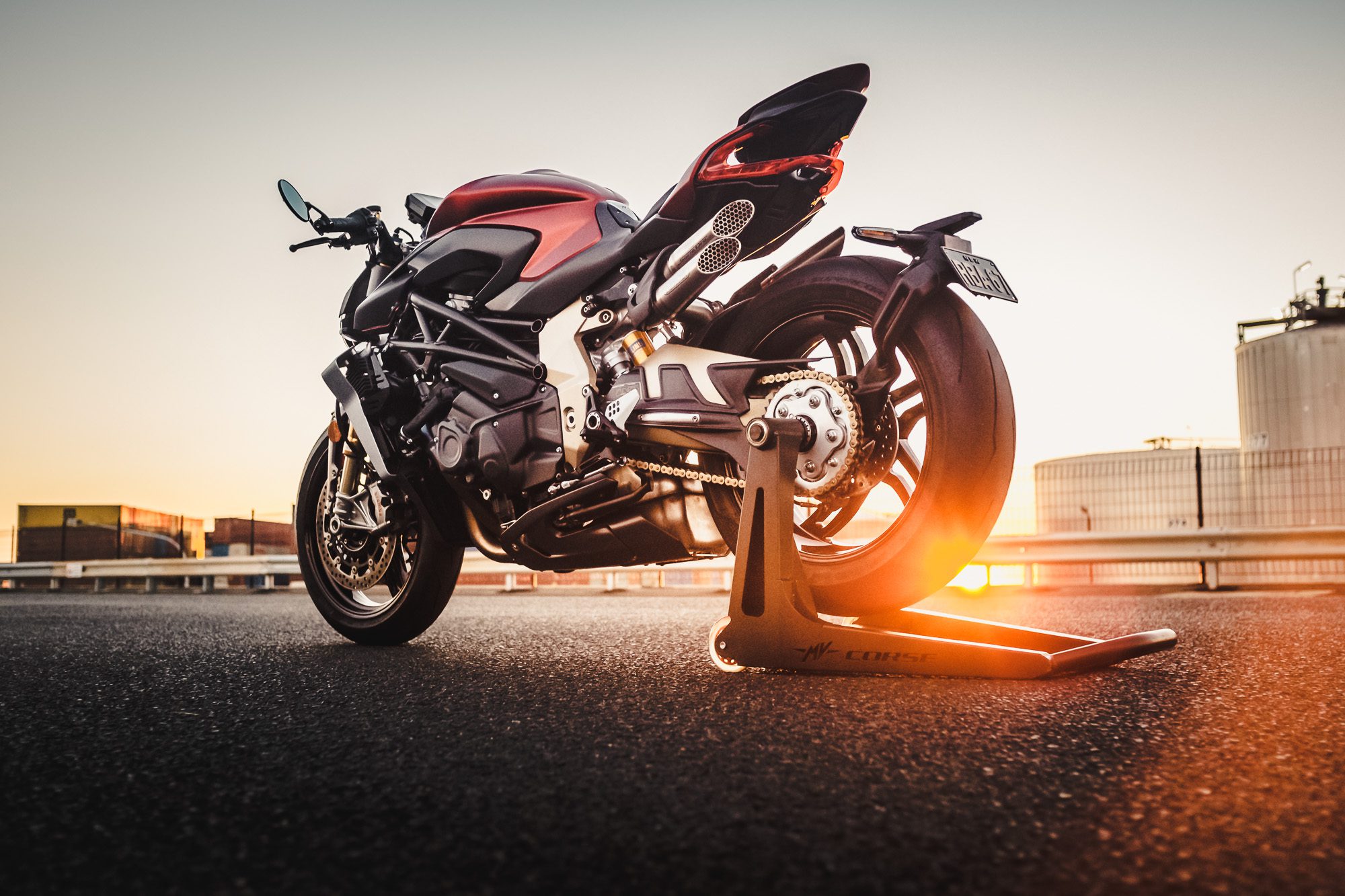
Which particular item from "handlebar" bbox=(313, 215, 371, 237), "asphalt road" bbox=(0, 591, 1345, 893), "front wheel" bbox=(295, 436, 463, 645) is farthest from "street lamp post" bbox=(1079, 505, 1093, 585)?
"handlebar" bbox=(313, 215, 371, 237)

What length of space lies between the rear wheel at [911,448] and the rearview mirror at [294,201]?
2.14 m

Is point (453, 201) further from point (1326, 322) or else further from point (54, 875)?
point (1326, 322)

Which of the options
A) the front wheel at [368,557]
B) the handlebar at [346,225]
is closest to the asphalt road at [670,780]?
the front wheel at [368,557]

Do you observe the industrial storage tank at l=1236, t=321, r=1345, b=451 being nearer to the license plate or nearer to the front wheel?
the license plate

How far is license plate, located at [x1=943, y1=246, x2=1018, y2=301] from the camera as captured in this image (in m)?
2.12

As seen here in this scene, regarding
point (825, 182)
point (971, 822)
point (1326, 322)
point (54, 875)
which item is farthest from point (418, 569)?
point (1326, 322)

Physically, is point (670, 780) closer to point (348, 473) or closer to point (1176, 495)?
point (348, 473)

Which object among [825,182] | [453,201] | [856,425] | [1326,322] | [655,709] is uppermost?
[1326,322]

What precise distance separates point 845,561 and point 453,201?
1887mm

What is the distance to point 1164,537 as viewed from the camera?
7.15m

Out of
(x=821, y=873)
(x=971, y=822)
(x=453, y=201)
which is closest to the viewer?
(x=821, y=873)

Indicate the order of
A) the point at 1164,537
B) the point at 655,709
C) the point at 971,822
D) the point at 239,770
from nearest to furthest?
the point at 971,822 < the point at 239,770 < the point at 655,709 < the point at 1164,537

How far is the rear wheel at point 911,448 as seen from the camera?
212 centimetres

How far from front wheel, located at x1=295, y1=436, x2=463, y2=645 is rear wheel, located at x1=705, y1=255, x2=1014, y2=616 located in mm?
1378
